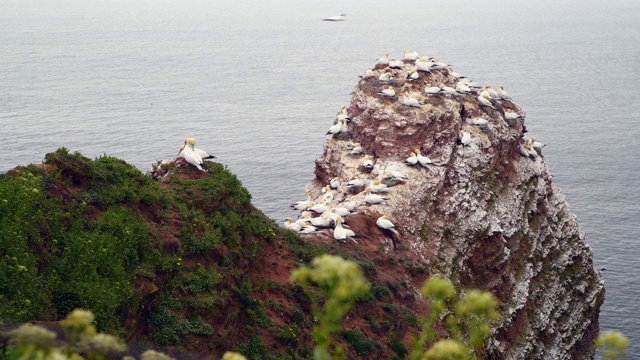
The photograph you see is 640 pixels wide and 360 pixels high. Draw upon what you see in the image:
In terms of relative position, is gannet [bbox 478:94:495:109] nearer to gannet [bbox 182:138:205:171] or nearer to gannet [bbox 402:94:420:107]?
gannet [bbox 402:94:420:107]

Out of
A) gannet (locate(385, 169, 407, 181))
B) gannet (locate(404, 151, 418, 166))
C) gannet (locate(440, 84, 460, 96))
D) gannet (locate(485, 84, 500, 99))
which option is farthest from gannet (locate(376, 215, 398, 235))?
gannet (locate(485, 84, 500, 99))

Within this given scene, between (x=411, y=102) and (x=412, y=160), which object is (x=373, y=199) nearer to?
(x=412, y=160)

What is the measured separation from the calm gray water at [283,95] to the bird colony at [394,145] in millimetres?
15410

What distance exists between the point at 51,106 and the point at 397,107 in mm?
52951

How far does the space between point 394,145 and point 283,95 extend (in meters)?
56.9

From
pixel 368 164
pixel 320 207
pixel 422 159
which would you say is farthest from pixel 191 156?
pixel 422 159

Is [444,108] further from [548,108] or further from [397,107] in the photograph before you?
[548,108]

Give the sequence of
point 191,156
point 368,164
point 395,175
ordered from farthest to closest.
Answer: point 368,164
point 395,175
point 191,156

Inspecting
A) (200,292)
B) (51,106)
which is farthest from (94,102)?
(200,292)

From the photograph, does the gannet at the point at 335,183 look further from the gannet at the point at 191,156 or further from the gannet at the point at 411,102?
the gannet at the point at 191,156

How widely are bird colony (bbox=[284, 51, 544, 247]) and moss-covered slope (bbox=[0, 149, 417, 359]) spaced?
Answer: 13.6ft

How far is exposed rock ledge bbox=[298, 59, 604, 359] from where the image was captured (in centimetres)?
3136

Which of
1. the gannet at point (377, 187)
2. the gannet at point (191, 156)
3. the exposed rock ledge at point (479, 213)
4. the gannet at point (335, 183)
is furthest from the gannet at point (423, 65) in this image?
the gannet at point (191, 156)

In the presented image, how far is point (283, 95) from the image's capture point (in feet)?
298
